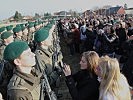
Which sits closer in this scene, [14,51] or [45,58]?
[14,51]

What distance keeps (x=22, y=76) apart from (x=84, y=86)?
1.41 meters

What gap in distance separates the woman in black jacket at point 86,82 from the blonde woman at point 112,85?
694 mm

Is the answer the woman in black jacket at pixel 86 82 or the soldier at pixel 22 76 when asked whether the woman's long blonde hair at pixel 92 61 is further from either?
the soldier at pixel 22 76

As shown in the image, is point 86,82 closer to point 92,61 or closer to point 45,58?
point 92,61

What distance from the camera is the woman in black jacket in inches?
194

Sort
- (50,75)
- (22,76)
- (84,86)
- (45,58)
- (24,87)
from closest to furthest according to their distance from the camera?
(24,87), (22,76), (84,86), (50,75), (45,58)

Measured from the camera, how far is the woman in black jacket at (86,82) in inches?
194

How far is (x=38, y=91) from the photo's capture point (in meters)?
4.06

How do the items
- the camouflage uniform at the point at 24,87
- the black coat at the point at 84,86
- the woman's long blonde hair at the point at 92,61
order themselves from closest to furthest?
the camouflage uniform at the point at 24,87
the black coat at the point at 84,86
the woman's long blonde hair at the point at 92,61

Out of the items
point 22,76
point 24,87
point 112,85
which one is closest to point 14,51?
point 22,76

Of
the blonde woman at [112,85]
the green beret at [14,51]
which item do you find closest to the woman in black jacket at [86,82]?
the blonde woman at [112,85]

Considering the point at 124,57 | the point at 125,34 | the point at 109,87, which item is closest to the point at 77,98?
the point at 109,87

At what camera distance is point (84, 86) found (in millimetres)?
→ 5164

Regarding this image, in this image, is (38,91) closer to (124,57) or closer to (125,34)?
(124,57)
